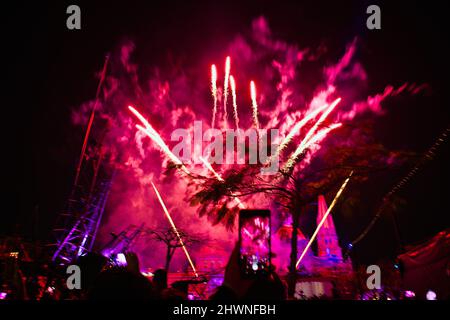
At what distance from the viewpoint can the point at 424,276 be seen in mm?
12859

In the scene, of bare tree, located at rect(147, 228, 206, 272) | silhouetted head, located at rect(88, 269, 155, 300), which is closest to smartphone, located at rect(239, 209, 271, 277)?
silhouetted head, located at rect(88, 269, 155, 300)

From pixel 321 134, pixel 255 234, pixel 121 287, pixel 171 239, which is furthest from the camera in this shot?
pixel 171 239

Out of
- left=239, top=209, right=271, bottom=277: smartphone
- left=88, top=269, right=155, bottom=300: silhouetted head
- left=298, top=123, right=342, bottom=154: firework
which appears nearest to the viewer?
left=88, top=269, right=155, bottom=300: silhouetted head

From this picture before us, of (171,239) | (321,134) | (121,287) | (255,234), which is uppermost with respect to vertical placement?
(321,134)

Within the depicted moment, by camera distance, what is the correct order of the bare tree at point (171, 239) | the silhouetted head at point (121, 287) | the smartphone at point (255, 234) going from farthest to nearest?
the bare tree at point (171, 239) → the smartphone at point (255, 234) → the silhouetted head at point (121, 287)

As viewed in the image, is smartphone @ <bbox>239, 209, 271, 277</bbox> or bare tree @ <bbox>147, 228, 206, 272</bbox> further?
bare tree @ <bbox>147, 228, 206, 272</bbox>

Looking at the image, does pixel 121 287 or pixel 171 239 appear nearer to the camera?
pixel 121 287

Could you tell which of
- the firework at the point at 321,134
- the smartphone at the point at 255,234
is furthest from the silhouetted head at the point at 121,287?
the firework at the point at 321,134

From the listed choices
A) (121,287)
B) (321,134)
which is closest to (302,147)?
(321,134)

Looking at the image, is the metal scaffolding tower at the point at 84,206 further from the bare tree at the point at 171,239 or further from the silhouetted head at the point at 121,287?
the silhouetted head at the point at 121,287

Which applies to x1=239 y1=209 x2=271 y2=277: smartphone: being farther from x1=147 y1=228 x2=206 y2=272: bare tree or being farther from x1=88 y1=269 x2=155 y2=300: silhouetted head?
x1=147 y1=228 x2=206 y2=272: bare tree

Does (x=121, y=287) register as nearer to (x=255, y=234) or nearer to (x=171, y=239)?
(x=255, y=234)
